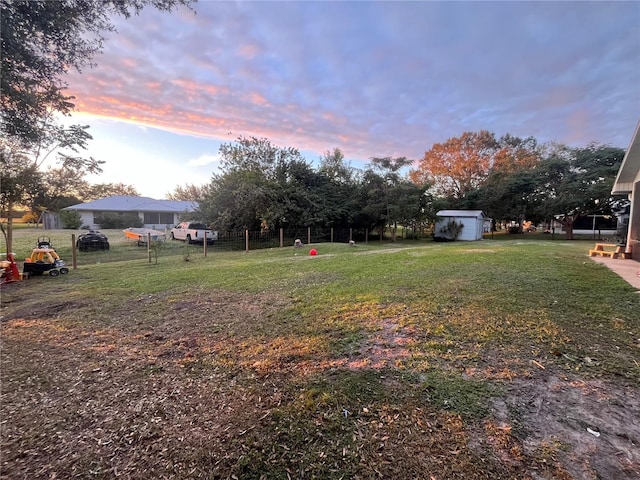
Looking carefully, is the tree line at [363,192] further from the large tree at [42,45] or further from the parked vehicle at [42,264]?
the large tree at [42,45]

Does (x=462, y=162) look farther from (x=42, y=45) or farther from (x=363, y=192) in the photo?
(x=42, y=45)

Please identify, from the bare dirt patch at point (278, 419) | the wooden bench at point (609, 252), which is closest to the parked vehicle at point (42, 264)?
the bare dirt patch at point (278, 419)

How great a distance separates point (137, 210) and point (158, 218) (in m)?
1.91

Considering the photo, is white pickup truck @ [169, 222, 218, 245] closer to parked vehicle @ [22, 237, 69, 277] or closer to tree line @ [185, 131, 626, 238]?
tree line @ [185, 131, 626, 238]

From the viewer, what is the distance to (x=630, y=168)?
8094mm

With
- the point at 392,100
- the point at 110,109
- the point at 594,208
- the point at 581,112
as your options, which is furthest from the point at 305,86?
the point at 594,208

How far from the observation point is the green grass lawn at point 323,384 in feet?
4.97

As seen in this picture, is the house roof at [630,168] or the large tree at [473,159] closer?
the house roof at [630,168]

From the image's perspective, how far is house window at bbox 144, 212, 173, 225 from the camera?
28438 millimetres

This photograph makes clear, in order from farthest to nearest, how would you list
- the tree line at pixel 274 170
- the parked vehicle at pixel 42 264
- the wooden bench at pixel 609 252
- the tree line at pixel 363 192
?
the tree line at pixel 363 192 → the wooden bench at pixel 609 252 → the parked vehicle at pixel 42 264 → the tree line at pixel 274 170

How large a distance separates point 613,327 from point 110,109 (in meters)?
11.0

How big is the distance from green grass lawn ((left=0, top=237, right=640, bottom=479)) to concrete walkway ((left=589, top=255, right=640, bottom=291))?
981mm

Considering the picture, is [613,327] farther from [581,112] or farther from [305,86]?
[581,112]

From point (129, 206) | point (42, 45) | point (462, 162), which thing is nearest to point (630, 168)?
point (42, 45)
